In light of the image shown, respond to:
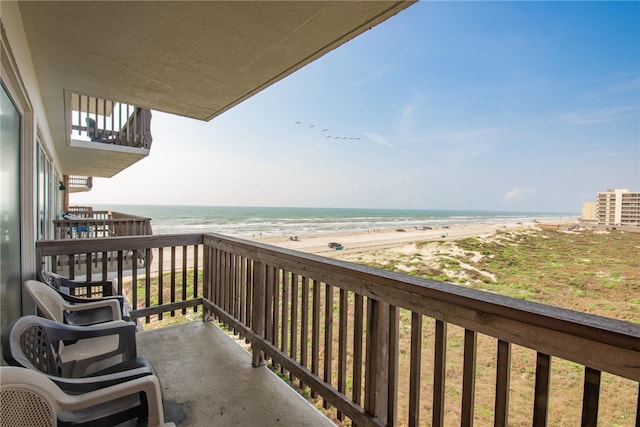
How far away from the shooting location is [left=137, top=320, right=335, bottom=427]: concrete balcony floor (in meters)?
1.86

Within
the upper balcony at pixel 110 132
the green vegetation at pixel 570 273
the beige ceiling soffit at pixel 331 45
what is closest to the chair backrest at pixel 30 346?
the beige ceiling soffit at pixel 331 45

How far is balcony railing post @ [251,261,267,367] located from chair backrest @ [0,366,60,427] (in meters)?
1.48

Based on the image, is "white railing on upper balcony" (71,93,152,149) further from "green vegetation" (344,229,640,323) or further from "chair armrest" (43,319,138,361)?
"green vegetation" (344,229,640,323)

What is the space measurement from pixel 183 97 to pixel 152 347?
2316 millimetres

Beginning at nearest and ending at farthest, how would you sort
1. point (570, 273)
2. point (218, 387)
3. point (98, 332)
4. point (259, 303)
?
point (98, 332)
point (218, 387)
point (259, 303)
point (570, 273)

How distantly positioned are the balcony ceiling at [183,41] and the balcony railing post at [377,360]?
1514 millimetres

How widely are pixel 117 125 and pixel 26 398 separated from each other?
681 centimetres

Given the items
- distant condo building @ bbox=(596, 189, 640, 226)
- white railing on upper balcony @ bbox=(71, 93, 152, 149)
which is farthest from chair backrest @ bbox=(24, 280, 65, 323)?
distant condo building @ bbox=(596, 189, 640, 226)

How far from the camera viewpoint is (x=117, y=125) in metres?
6.27

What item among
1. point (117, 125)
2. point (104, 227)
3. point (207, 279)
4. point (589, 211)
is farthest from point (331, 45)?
point (104, 227)

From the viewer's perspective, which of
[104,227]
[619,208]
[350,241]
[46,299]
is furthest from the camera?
[350,241]

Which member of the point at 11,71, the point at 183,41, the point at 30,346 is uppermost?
the point at 183,41

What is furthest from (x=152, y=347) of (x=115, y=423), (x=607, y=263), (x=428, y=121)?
(x=428, y=121)

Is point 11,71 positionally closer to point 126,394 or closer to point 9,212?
point 9,212
